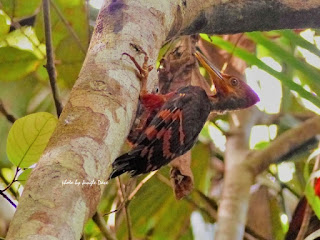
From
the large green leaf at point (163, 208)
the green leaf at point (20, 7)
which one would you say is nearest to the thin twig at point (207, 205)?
the large green leaf at point (163, 208)

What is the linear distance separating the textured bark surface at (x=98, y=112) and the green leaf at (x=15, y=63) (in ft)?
1.79

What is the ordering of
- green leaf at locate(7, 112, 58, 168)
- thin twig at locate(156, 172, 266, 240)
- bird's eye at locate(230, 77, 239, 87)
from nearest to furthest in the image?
green leaf at locate(7, 112, 58, 168)
bird's eye at locate(230, 77, 239, 87)
thin twig at locate(156, 172, 266, 240)

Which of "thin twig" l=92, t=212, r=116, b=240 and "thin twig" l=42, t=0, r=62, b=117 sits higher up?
"thin twig" l=42, t=0, r=62, b=117

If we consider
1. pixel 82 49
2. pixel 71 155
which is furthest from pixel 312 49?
pixel 71 155

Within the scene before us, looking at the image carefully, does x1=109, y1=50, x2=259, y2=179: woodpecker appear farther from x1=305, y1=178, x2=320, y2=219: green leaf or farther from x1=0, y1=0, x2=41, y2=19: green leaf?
x1=0, y1=0, x2=41, y2=19: green leaf

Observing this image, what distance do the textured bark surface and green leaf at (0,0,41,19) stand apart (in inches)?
24.1

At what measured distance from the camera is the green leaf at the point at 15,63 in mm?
2021

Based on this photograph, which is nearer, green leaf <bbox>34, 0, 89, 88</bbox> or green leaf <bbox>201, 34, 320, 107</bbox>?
green leaf <bbox>201, 34, 320, 107</bbox>

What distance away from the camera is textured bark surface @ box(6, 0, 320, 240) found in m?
0.86

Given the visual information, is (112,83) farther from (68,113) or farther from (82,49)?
(82,49)

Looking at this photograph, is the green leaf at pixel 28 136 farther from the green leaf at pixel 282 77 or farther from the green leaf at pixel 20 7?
the green leaf at pixel 282 77

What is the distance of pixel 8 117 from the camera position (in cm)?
207

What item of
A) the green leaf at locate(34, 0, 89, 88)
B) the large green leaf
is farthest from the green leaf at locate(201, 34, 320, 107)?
the large green leaf

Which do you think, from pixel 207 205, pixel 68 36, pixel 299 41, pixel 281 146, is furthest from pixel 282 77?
pixel 207 205
